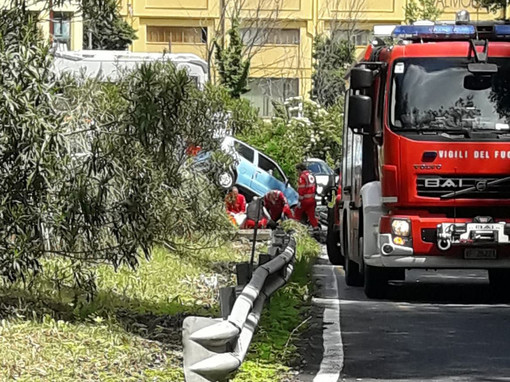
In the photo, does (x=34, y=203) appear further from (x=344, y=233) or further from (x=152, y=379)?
(x=344, y=233)

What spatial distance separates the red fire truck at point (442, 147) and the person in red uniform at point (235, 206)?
915cm

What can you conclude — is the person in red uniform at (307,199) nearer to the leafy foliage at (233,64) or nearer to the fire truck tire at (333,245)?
the fire truck tire at (333,245)

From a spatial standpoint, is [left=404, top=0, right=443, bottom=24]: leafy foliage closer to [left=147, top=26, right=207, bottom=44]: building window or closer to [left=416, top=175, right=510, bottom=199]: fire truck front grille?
[left=147, top=26, right=207, bottom=44]: building window

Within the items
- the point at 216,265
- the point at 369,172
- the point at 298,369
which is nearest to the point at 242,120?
the point at 216,265

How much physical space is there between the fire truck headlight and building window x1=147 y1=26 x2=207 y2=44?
141 ft

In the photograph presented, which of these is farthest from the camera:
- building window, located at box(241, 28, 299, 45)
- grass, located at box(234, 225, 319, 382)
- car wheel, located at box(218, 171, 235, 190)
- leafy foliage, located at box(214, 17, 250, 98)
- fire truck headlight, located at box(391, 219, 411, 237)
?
building window, located at box(241, 28, 299, 45)

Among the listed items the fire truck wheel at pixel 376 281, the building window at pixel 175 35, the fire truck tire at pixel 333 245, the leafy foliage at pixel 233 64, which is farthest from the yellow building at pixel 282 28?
the fire truck wheel at pixel 376 281

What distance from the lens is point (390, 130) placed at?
1391 centimetres

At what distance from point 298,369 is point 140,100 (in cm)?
293

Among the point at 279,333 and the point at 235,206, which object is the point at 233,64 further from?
the point at 279,333

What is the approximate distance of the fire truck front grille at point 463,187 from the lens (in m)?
13.8

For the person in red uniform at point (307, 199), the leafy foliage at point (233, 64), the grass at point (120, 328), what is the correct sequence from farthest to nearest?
the leafy foliage at point (233, 64) → the person in red uniform at point (307, 199) → the grass at point (120, 328)

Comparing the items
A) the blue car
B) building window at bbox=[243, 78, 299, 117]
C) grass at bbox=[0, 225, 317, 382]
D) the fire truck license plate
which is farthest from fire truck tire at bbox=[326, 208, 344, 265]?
building window at bbox=[243, 78, 299, 117]

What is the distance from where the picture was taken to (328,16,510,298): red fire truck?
1380 centimetres
